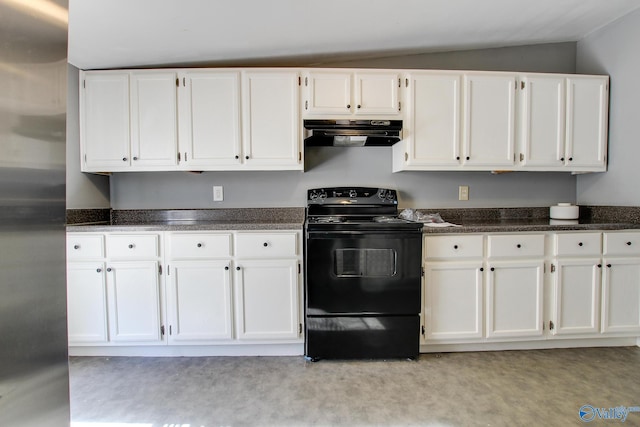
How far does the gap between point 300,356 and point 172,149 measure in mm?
1775

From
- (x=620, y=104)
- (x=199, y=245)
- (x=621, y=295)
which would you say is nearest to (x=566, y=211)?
(x=621, y=295)

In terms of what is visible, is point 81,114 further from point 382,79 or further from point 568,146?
point 568,146

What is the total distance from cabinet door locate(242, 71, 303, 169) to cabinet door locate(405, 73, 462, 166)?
853 millimetres

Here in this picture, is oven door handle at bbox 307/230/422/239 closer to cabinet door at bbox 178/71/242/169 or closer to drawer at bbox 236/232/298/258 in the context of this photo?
drawer at bbox 236/232/298/258

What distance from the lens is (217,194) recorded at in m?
2.44

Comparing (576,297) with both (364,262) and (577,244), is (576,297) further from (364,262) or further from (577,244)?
(364,262)

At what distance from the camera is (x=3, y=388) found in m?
0.53

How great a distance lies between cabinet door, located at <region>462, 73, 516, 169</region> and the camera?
216 cm

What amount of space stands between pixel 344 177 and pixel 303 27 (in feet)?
3.70

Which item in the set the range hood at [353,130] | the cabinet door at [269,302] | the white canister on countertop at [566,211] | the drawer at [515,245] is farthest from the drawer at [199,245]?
the white canister on countertop at [566,211]

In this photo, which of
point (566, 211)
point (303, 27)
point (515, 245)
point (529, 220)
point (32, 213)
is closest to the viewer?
point (32, 213)

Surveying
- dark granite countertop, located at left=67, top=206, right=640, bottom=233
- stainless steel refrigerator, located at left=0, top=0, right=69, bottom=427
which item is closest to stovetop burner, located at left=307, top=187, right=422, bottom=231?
dark granite countertop, located at left=67, top=206, right=640, bottom=233

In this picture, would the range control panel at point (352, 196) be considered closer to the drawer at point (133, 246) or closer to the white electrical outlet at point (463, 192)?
the white electrical outlet at point (463, 192)

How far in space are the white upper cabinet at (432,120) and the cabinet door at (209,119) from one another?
1282 mm
